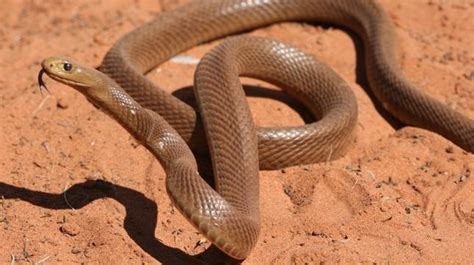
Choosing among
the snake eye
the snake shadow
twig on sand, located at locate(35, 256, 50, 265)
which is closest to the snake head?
the snake eye

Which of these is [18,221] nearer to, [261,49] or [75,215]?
[75,215]

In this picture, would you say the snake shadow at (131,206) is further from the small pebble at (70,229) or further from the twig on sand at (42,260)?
the twig on sand at (42,260)

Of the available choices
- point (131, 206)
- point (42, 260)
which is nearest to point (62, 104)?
point (131, 206)

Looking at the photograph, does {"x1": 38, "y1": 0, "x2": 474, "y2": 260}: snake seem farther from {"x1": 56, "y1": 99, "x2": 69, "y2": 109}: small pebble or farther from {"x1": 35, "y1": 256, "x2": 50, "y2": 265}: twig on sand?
{"x1": 35, "y1": 256, "x2": 50, "y2": 265}: twig on sand

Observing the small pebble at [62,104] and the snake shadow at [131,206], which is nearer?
the snake shadow at [131,206]

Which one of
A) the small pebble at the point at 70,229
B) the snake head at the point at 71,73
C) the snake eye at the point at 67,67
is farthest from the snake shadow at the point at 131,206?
the snake eye at the point at 67,67

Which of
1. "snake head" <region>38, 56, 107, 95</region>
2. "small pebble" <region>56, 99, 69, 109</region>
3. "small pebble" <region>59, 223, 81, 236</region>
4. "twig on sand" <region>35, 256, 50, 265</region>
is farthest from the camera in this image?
"small pebble" <region>56, 99, 69, 109</region>
